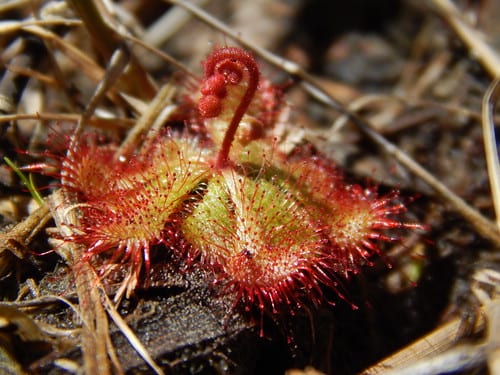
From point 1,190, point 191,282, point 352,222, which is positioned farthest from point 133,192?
point 352,222

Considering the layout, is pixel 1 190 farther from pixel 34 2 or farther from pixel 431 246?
pixel 431 246

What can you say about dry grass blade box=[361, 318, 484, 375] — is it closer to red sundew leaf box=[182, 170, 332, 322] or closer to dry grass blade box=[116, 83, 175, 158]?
red sundew leaf box=[182, 170, 332, 322]

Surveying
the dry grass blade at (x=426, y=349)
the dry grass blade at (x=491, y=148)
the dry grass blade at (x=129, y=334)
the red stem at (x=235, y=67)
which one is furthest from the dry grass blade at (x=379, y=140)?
the dry grass blade at (x=129, y=334)

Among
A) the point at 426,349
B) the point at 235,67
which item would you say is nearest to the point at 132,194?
the point at 235,67

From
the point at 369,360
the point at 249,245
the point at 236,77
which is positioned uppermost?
the point at 236,77

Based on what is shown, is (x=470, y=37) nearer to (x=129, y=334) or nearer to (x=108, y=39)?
(x=108, y=39)

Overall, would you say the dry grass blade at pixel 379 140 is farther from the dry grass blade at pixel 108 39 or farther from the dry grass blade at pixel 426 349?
the dry grass blade at pixel 426 349

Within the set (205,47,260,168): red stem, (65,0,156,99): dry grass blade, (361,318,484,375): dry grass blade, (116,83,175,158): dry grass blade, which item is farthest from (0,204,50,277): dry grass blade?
(361,318,484,375): dry grass blade
